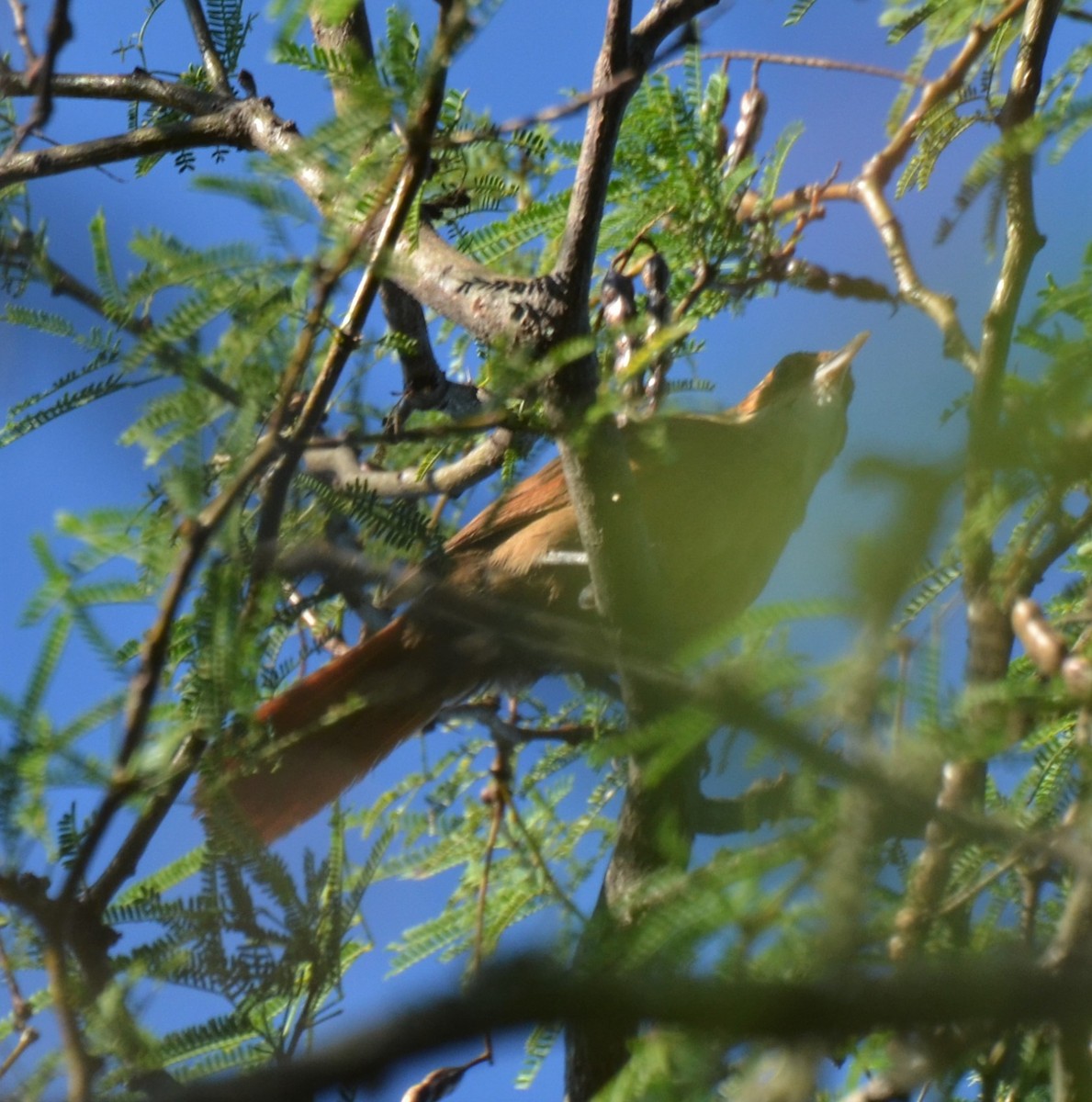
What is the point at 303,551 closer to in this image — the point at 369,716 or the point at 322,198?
the point at 322,198

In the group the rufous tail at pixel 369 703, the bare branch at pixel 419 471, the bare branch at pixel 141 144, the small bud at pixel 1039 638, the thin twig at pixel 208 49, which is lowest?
the small bud at pixel 1039 638

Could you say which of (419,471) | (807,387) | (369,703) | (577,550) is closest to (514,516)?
(577,550)

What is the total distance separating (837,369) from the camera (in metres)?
3.93

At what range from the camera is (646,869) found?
251cm

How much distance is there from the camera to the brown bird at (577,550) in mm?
3273

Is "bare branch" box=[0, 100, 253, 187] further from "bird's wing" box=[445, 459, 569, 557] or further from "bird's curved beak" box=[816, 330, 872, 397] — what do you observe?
"bird's curved beak" box=[816, 330, 872, 397]

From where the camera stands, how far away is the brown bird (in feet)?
10.7

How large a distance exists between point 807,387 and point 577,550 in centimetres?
91

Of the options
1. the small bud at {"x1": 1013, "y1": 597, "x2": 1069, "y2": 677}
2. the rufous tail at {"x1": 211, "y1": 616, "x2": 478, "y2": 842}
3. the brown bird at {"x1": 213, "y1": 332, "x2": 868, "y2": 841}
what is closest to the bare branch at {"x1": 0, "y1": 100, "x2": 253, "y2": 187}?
the brown bird at {"x1": 213, "y1": 332, "x2": 868, "y2": 841}

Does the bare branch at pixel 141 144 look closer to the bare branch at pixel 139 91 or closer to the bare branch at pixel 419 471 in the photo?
the bare branch at pixel 139 91

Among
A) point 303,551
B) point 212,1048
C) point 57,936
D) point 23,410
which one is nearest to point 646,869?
point 212,1048

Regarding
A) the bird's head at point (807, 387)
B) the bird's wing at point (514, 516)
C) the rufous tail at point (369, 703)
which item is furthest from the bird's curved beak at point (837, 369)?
the rufous tail at point (369, 703)

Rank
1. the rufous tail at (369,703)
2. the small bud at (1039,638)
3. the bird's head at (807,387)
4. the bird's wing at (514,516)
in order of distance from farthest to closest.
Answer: the bird's head at (807,387)
the bird's wing at (514,516)
the rufous tail at (369,703)
the small bud at (1039,638)

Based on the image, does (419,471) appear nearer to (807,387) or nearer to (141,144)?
(141,144)
